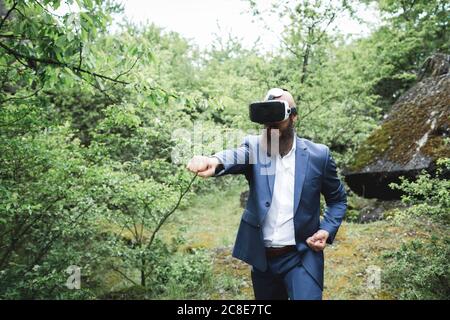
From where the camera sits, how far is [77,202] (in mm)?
5105

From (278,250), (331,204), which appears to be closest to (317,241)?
(278,250)

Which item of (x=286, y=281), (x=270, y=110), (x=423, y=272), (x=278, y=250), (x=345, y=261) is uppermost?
Result: (x=270, y=110)

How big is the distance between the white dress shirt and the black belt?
3cm

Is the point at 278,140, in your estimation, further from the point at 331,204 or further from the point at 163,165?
the point at 163,165

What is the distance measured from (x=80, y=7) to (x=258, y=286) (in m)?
2.67

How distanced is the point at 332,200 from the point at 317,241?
0.39 meters

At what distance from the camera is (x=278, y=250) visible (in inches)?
106

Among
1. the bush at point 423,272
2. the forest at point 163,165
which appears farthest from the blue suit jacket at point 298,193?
the bush at point 423,272

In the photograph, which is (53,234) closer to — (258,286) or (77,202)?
(77,202)

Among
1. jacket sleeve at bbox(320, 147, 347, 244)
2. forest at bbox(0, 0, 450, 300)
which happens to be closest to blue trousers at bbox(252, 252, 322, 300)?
jacket sleeve at bbox(320, 147, 347, 244)

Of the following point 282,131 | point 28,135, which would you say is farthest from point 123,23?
point 282,131

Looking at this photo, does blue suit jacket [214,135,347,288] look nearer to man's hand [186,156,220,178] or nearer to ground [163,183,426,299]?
man's hand [186,156,220,178]

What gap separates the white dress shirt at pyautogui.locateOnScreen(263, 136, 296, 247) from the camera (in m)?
2.68

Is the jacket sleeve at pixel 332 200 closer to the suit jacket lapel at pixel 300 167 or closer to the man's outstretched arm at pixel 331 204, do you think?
the man's outstretched arm at pixel 331 204
